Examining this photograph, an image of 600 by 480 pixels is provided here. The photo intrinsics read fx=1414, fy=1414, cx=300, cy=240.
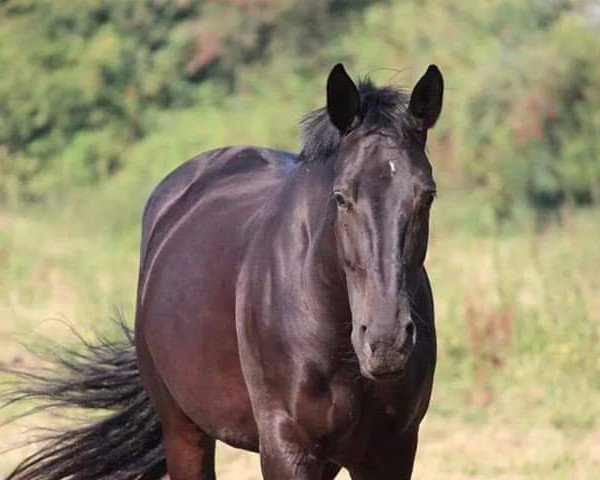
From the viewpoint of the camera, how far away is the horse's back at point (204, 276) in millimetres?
4789

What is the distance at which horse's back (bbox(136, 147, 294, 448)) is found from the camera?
479 cm

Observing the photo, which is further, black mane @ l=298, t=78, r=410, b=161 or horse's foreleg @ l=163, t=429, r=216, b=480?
horse's foreleg @ l=163, t=429, r=216, b=480

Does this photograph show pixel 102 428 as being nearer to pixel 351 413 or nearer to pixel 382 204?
pixel 351 413

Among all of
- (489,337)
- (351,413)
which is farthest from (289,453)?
(489,337)

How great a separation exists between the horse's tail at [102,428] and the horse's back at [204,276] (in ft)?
1.67

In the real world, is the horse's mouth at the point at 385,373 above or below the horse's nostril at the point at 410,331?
below

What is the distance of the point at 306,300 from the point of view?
423 centimetres

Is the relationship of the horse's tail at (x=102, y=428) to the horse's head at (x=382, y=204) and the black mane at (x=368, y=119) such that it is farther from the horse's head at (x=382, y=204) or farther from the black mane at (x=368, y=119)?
the horse's head at (x=382, y=204)

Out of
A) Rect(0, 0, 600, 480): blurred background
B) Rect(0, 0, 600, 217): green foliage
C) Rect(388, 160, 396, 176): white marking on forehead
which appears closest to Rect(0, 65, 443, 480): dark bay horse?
Rect(388, 160, 396, 176): white marking on forehead

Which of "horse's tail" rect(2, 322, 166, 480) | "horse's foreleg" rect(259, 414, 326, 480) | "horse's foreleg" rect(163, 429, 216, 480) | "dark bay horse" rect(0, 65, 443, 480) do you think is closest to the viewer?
"dark bay horse" rect(0, 65, 443, 480)

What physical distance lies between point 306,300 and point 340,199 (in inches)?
20.8

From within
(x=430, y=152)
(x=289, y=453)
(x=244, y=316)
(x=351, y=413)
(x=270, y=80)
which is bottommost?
(x=289, y=453)

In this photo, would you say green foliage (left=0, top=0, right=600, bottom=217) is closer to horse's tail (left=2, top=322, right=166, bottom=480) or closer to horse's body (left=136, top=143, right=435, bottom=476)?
horse's tail (left=2, top=322, right=166, bottom=480)

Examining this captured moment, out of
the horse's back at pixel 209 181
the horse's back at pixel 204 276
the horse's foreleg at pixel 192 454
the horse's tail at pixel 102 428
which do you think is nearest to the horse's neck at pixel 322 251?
the horse's back at pixel 204 276
